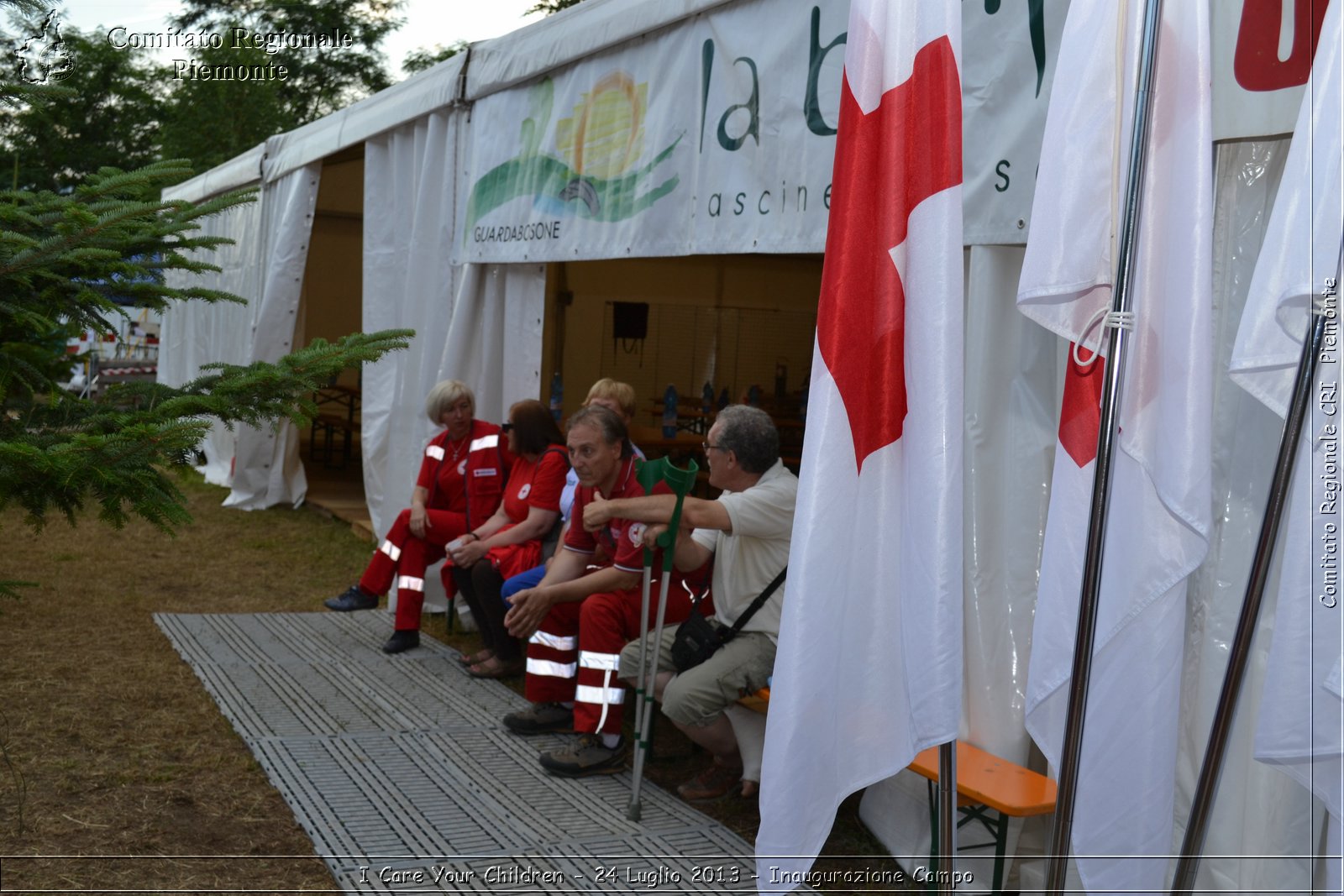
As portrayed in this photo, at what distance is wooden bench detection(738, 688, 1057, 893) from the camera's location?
3111 millimetres

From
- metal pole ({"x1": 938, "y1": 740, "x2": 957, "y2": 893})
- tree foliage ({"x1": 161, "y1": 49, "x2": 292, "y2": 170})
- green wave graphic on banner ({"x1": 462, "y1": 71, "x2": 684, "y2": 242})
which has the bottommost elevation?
metal pole ({"x1": 938, "y1": 740, "x2": 957, "y2": 893})

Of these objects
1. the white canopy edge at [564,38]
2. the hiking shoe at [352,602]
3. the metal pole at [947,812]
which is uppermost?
the white canopy edge at [564,38]

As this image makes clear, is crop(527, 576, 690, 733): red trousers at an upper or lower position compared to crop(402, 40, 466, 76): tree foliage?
lower

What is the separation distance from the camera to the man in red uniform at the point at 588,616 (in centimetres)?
450

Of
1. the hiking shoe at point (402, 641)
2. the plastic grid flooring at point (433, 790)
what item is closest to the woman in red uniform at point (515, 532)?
the plastic grid flooring at point (433, 790)

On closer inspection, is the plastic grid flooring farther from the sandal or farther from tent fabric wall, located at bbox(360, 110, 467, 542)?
tent fabric wall, located at bbox(360, 110, 467, 542)

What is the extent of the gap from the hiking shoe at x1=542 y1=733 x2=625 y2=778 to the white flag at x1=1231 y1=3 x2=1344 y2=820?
2879 mm

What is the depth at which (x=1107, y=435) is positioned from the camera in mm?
2107

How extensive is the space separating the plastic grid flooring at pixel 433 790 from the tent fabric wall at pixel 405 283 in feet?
5.79

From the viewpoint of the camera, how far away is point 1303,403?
1.92m

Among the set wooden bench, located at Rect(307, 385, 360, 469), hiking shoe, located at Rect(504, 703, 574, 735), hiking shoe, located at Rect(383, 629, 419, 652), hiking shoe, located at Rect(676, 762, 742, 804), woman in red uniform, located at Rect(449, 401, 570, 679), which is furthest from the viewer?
wooden bench, located at Rect(307, 385, 360, 469)

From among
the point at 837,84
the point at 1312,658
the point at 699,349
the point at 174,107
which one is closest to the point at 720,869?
the point at 1312,658

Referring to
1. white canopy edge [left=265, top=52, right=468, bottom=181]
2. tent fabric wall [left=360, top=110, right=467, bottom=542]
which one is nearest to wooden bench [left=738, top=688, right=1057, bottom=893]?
tent fabric wall [left=360, top=110, right=467, bottom=542]

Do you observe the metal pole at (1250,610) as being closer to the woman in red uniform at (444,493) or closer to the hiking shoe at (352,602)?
the woman in red uniform at (444,493)
